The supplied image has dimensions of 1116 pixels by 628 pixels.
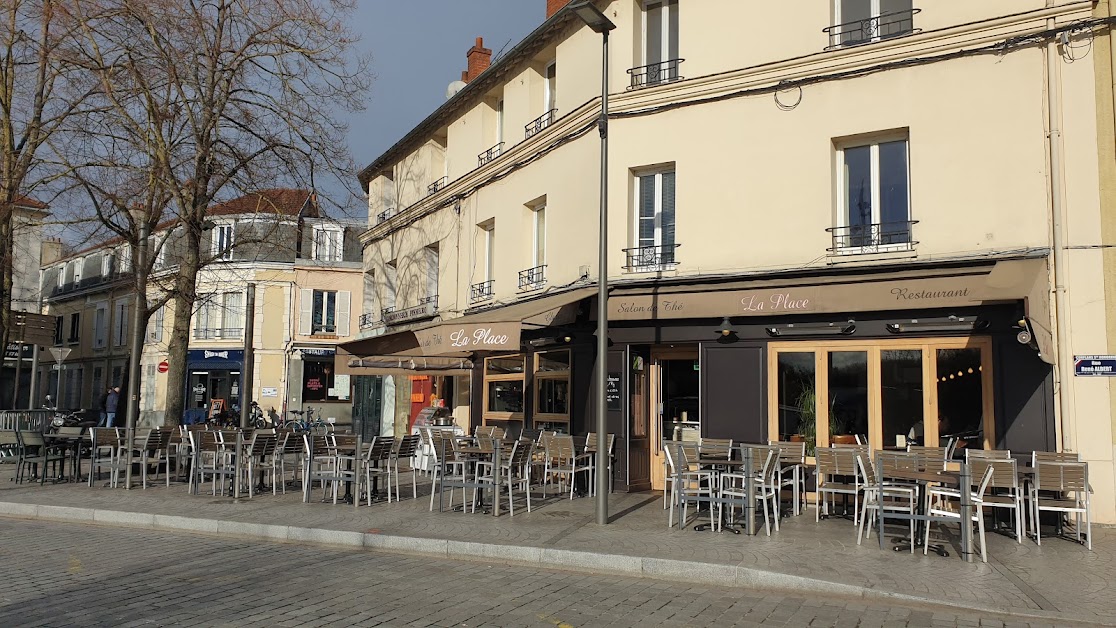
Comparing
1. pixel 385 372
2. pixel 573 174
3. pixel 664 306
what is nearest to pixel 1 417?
pixel 385 372

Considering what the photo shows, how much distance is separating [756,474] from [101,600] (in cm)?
705

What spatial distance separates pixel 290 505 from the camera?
11.9 metres

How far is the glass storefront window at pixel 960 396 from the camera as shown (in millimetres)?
10789

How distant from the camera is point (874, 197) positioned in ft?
38.8

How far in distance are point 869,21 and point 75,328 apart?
156 ft

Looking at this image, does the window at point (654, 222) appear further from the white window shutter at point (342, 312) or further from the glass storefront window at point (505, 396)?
the white window shutter at point (342, 312)

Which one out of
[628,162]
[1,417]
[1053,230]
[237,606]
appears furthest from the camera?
[1,417]

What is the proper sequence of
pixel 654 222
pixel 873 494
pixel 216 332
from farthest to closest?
pixel 216 332
pixel 654 222
pixel 873 494

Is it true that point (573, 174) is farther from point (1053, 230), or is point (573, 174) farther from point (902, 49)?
point (1053, 230)

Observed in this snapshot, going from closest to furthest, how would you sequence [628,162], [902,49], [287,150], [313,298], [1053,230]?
[1053,230] → [902,49] → [628,162] → [287,150] → [313,298]

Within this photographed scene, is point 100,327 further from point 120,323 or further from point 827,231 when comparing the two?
point 827,231

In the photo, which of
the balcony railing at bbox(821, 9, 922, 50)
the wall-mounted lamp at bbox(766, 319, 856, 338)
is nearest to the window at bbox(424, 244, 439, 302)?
the wall-mounted lamp at bbox(766, 319, 856, 338)

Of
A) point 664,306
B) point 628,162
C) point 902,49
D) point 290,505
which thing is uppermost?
point 902,49

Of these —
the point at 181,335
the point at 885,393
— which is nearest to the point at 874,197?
the point at 885,393
